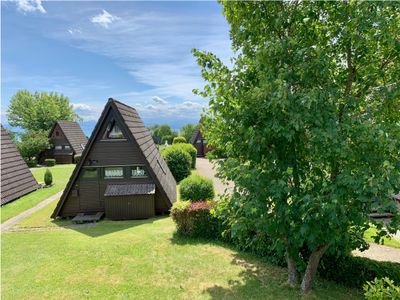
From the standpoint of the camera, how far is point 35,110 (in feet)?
181

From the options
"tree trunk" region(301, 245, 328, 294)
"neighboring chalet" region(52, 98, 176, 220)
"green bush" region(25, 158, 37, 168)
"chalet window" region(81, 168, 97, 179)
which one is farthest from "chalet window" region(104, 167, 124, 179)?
"green bush" region(25, 158, 37, 168)

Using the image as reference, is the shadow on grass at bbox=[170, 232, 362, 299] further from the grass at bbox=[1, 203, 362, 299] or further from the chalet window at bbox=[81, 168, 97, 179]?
the chalet window at bbox=[81, 168, 97, 179]

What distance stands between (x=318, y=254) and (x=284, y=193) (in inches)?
110

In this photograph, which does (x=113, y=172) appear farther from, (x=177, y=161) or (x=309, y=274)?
(x=309, y=274)

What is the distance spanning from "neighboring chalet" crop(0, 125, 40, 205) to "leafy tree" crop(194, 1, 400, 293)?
2009cm

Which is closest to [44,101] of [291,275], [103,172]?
[103,172]

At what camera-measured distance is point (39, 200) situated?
830 inches

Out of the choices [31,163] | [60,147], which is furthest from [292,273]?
[60,147]

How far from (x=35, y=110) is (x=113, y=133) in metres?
47.9

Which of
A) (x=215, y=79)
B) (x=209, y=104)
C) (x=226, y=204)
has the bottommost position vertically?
(x=226, y=204)

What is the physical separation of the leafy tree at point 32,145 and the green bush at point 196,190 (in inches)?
1306

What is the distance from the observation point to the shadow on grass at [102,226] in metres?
14.4

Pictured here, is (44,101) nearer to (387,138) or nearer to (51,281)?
(51,281)

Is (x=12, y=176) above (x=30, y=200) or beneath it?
above
